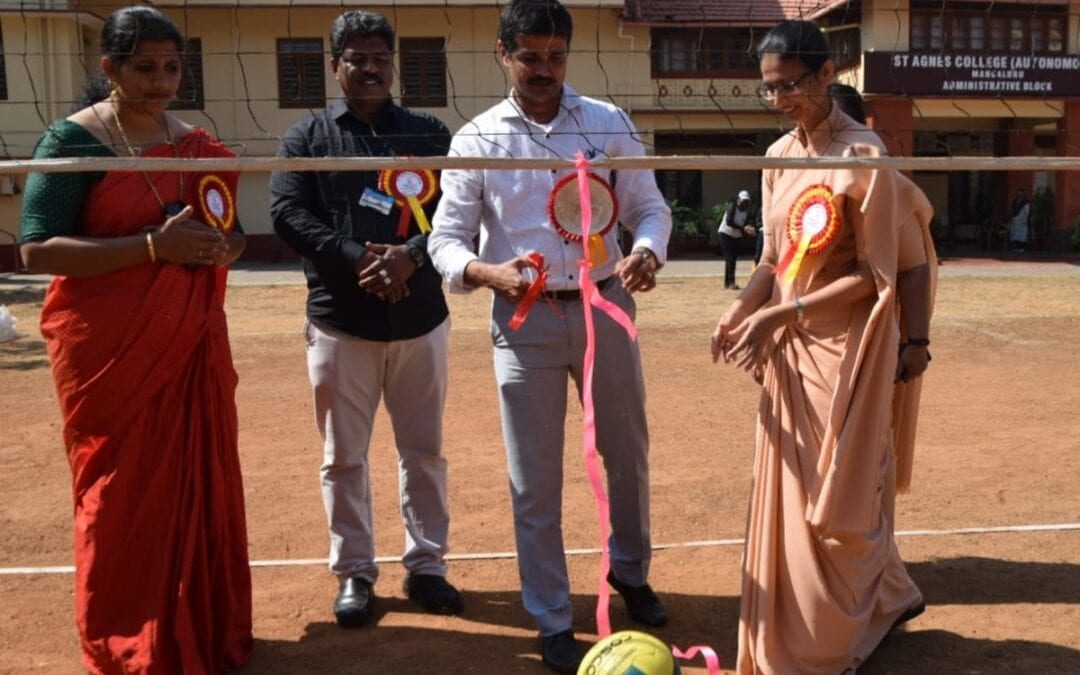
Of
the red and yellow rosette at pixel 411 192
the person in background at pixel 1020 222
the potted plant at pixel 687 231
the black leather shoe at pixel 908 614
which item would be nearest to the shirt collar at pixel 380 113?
the red and yellow rosette at pixel 411 192

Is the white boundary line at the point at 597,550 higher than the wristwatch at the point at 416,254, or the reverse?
the wristwatch at the point at 416,254

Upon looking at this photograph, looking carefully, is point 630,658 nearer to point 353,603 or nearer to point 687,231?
point 353,603

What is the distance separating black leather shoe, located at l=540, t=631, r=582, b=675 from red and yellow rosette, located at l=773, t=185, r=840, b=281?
57.1 inches

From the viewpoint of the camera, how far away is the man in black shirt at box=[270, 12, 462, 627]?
4.26m

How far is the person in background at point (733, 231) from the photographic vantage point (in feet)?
57.6

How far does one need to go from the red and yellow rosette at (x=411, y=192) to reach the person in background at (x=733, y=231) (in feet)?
44.6

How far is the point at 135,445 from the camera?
3736mm

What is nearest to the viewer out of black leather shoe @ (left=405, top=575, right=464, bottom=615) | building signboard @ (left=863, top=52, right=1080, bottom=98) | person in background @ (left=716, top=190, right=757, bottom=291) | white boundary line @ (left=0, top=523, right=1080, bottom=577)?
black leather shoe @ (left=405, top=575, right=464, bottom=615)

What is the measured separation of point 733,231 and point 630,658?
48.9 feet

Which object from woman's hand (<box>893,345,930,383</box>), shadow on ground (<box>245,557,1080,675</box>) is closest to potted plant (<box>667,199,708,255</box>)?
shadow on ground (<box>245,557,1080,675</box>)

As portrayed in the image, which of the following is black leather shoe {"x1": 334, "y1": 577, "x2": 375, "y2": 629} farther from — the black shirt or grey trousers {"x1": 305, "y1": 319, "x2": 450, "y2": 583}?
the black shirt

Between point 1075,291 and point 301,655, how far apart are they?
51.3 ft

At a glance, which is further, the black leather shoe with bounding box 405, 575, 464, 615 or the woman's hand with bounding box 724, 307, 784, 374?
the black leather shoe with bounding box 405, 575, 464, 615

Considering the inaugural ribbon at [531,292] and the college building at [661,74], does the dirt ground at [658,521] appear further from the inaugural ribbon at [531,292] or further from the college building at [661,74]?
the college building at [661,74]
